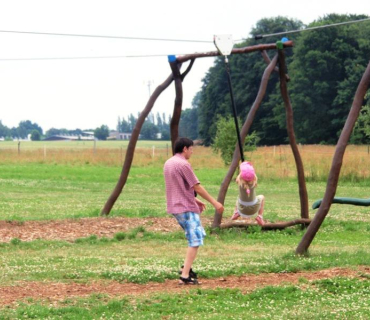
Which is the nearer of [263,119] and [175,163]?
[175,163]

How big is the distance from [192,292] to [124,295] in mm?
870

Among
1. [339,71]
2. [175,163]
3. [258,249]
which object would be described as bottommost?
[258,249]

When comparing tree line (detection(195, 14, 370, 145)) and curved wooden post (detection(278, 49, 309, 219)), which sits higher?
tree line (detection(195, 14, 370, 145))

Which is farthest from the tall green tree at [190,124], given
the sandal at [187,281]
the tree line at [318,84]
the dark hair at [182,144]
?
the sandal at [187,281]

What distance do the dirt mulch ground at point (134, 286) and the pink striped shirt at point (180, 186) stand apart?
1.04m

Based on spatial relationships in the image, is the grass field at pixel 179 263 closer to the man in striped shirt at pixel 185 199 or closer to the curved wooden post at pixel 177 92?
the man in striped shirt at pixel 185 199

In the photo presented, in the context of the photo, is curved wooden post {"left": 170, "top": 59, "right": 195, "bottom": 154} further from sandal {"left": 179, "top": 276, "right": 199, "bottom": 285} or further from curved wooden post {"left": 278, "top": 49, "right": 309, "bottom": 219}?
sandal {"left": 179, "top": 276, "right": 199, "bottom": 285}

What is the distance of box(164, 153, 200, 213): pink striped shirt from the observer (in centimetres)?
1119

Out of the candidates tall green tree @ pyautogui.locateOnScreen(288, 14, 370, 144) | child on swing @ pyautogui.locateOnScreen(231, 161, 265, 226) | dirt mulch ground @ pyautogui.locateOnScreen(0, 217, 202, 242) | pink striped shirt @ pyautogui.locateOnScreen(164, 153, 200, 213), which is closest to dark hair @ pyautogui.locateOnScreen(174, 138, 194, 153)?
pink striped shirt @ pyautogui.locateOnScreen(164, 153, 200, 213)

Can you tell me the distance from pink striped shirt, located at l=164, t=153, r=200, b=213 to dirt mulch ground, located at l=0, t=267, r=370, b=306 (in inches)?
40.8

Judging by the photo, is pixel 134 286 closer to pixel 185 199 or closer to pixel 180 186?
pixel 185 199

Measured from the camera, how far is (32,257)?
1392cm

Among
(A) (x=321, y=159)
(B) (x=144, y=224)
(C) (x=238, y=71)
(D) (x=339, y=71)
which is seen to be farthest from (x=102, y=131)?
(B) (x=144, y=224)

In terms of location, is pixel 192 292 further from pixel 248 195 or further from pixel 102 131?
pixel 102 131
